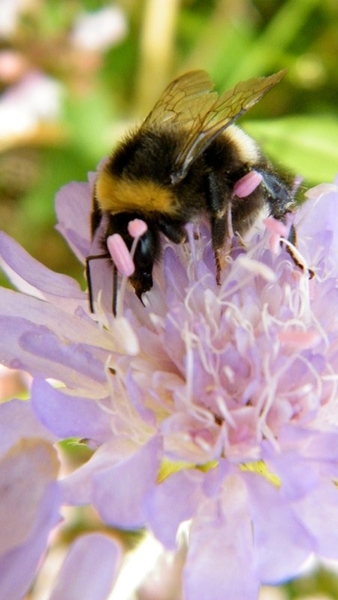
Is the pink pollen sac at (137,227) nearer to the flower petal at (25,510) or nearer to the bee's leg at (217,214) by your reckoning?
the bee's leg at (217,214)

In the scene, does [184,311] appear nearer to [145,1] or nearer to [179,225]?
[179,225]


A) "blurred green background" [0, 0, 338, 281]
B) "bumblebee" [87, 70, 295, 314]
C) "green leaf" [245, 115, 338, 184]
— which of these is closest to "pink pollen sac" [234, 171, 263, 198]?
"bumblebee" [87, 70, 295, 314]

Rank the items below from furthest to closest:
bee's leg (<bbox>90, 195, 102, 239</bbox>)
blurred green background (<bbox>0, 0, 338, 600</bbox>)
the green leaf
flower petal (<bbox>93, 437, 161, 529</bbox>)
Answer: blurred green background (<bbox>0, 0, 338, 600</bbox>) → the green leaf → bee's leg (<bbox>90, 195, 102, 239</bbox>) → flower petal (<bbox>93, 437, 161, 529</bbox>)

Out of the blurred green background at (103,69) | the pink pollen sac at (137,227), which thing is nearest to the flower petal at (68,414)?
the pink pollen sac at (137,227)

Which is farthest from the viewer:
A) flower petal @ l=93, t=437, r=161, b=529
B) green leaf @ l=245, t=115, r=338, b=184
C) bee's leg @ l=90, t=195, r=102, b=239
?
green leaf @ l=245, t=115, r=338, b=184

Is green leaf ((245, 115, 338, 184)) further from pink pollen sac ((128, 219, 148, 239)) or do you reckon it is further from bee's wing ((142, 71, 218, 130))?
pink pollen sac ((128, 219, 148, 239))

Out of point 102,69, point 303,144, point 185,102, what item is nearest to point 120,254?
point 185,102
